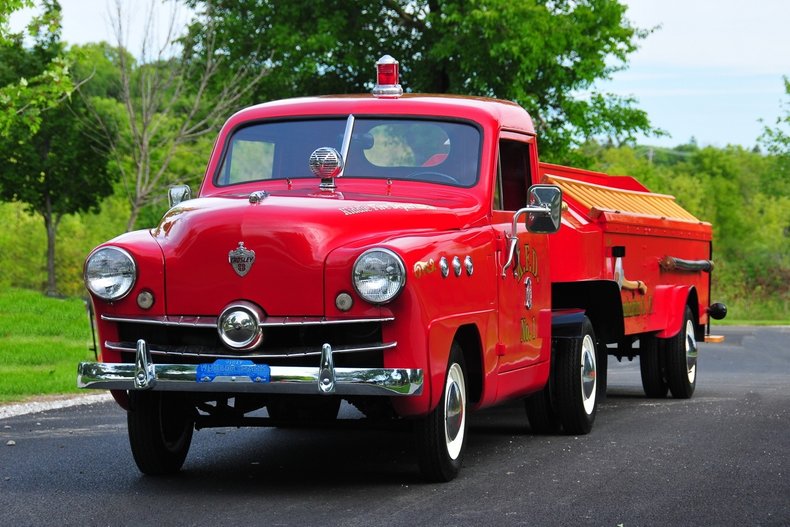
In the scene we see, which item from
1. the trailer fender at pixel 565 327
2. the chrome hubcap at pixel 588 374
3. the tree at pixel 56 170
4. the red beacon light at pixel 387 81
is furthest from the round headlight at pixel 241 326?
the tree at pixel 56 170

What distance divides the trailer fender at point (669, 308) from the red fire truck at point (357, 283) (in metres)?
2.04

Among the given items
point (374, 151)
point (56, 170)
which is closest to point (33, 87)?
point (374, 151)

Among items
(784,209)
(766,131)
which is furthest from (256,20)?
(784,209)

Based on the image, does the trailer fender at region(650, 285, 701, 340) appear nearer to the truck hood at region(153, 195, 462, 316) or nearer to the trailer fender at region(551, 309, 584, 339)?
the trailer fender at region(551, 309, 584, 339)

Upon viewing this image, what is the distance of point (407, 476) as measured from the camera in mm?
7859

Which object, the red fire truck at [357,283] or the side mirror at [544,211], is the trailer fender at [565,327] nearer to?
the red fire truck at [357,283]

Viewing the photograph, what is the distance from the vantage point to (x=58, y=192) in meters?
41.2

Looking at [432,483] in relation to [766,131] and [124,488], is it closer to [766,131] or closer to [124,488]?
[124,488]

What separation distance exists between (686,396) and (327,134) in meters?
6.04

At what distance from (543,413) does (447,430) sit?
257 centimetres

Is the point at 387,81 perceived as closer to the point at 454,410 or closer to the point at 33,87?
the point at 454,410

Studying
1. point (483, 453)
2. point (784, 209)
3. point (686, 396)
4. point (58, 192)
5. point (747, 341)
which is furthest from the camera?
point (784, 209)

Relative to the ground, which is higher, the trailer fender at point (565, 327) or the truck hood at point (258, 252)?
the truck hood at point (258, 252)

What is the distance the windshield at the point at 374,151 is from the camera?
27.7ft
